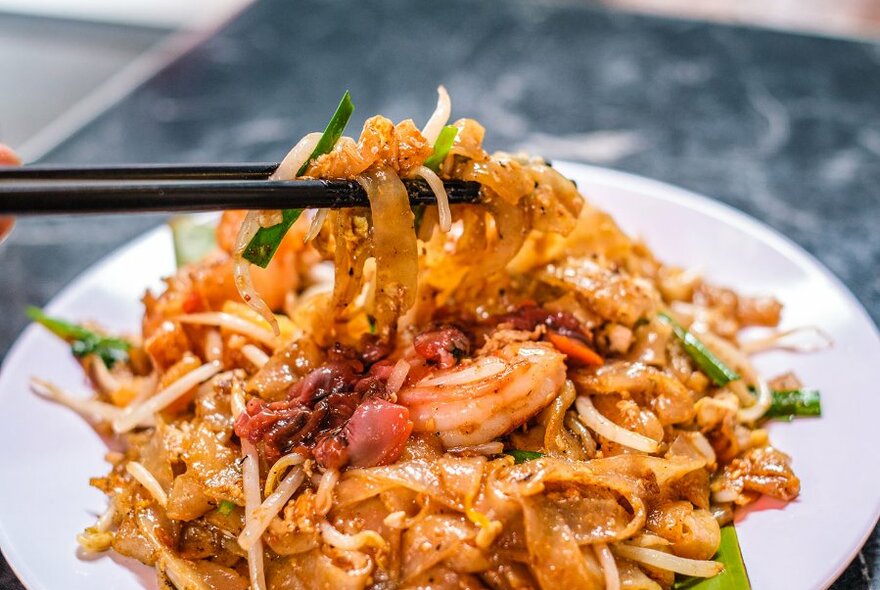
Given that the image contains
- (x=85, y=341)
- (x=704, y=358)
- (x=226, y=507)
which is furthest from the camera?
(x=85, y=341)

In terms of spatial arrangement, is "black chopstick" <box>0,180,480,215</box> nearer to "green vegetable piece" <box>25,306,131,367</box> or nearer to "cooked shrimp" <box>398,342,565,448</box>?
"cooked shrimp" <box>398,342,565,448</box>

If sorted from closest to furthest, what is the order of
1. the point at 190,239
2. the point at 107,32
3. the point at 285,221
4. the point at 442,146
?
the point at 285,221
the point at 442,146
the point at 190,239
the point at 107,32

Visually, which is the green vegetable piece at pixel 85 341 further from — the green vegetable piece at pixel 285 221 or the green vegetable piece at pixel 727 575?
the green vegetable piece at pixel 727 575

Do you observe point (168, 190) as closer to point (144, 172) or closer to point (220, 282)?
point (144, 172)

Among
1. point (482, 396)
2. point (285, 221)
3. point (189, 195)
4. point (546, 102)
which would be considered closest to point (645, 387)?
point (482, 396)

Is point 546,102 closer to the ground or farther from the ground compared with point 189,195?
farther from the ground

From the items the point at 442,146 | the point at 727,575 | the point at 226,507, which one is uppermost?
the point at 442,146

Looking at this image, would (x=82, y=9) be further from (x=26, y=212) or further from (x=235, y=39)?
(x=26, y=212)
